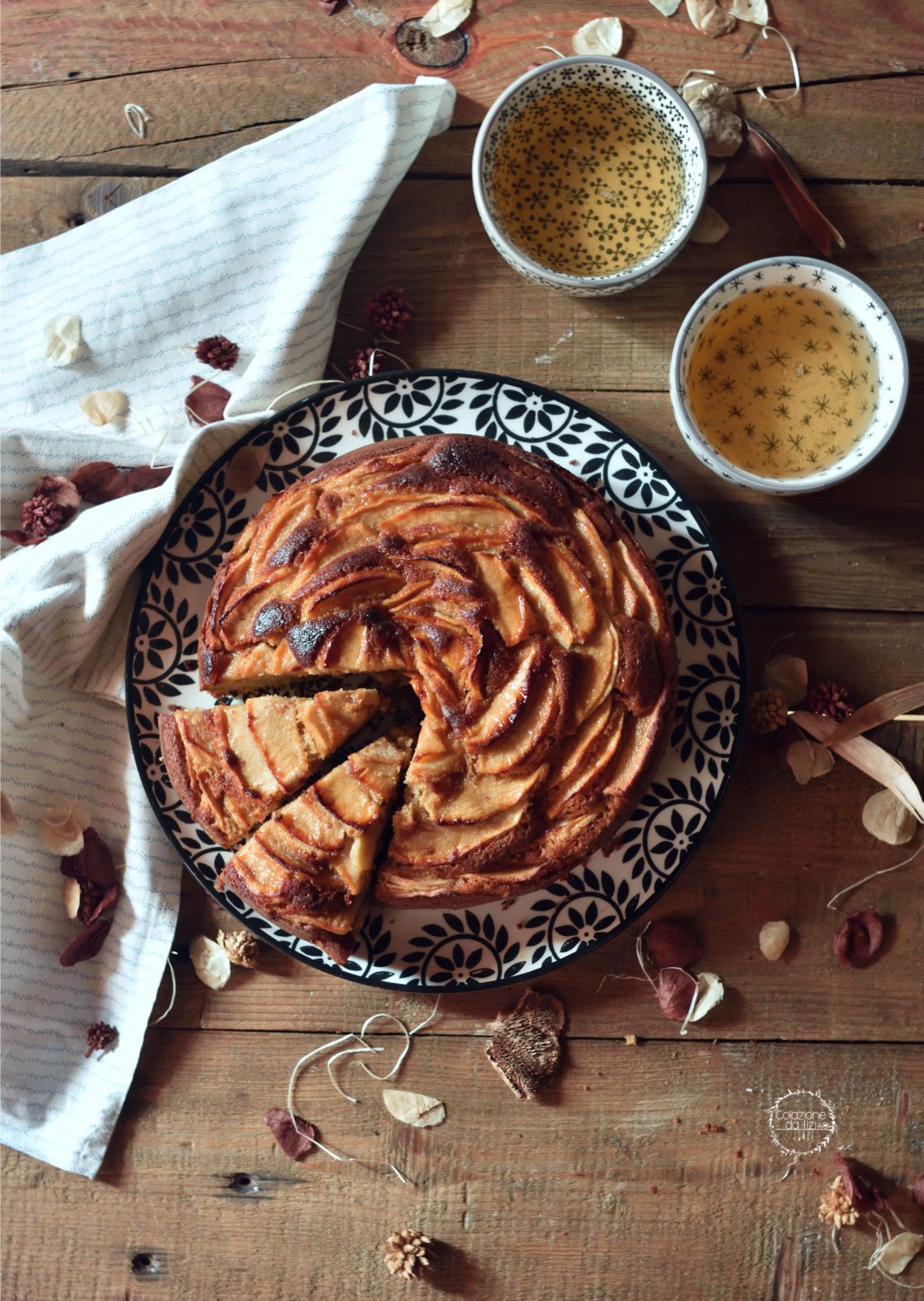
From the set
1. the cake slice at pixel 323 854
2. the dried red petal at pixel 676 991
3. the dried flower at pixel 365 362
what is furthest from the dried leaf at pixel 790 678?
the dried flower at pixel 365 362

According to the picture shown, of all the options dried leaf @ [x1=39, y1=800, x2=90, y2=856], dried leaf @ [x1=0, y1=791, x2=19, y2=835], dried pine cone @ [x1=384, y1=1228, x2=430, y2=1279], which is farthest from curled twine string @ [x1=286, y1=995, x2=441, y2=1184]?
dried leaf @ [x1=0, y1=791, x2=19, y2=835]

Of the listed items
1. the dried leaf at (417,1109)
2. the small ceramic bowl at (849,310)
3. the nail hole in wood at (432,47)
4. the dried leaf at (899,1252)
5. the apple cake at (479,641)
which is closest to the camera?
the apple cake at (479,641)

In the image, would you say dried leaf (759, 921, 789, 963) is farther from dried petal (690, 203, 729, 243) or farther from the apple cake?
dried petal (690, 203, 729, 243)

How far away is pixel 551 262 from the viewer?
2768 mm

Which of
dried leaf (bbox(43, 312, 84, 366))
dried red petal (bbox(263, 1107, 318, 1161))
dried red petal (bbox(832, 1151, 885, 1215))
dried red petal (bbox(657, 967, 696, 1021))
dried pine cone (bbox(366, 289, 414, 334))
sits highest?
dried pine cone (bbox(366, 289, 414, 334))

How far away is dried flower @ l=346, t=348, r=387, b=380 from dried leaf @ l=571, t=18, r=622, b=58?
100cm

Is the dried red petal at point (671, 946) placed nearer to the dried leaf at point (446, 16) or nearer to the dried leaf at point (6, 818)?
the dried leaf at point (6, 818)

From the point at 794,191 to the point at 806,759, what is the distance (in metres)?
1.51

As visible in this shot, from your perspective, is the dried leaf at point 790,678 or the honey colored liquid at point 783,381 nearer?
the honey colored liquid at point 783,381

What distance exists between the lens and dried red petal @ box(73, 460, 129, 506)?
2.86 metres

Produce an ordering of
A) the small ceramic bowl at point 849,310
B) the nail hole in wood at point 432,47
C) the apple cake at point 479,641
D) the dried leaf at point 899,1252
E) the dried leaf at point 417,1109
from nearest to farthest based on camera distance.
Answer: the apple cake at point 479,641 → the small ceramic bowl at point 849,310 → the dried leaf at point 899,1252 → the dried leaf at point 417,1109 → the nail hole in wood at point 432,47

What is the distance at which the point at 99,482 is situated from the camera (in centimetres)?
287

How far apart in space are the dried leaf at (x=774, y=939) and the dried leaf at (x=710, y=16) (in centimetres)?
240

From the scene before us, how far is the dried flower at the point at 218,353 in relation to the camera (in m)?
2.86
